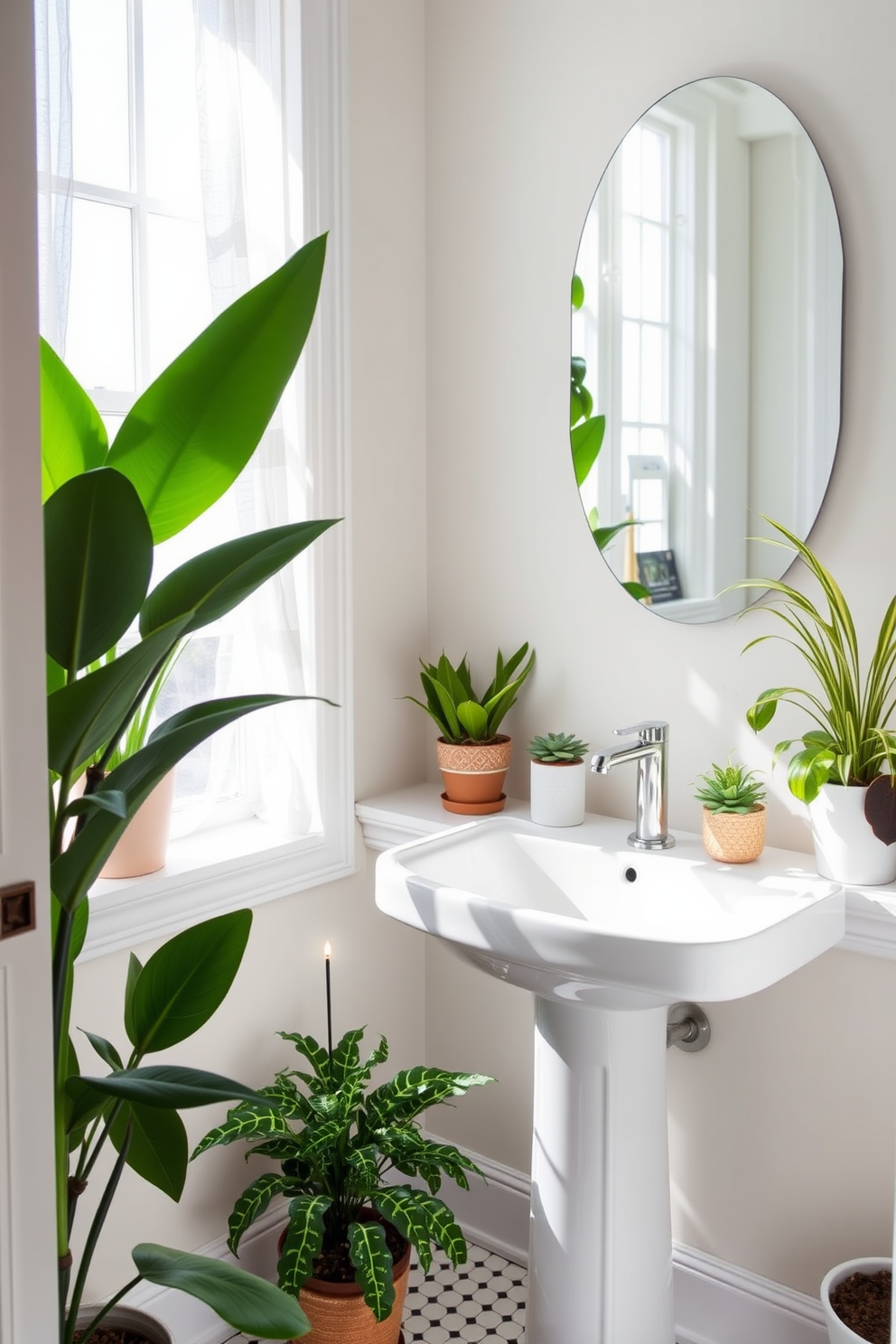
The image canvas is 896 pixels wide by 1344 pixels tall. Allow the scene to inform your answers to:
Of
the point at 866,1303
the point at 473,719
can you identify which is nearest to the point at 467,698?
the point at 473,719

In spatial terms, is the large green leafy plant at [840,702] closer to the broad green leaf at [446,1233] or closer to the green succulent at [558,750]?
the green succulent at [558,750]

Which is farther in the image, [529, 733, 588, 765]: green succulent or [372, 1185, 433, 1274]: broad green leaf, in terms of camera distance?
[529, 733, 588, 765]: green succulent

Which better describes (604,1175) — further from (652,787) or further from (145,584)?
(145,584)

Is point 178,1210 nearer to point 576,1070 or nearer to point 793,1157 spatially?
point 576,1070

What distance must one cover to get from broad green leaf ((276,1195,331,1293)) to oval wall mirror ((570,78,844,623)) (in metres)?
1.04

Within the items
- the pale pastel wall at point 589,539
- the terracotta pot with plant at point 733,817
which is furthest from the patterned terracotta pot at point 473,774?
the terracotta pot with plant at point 733,817

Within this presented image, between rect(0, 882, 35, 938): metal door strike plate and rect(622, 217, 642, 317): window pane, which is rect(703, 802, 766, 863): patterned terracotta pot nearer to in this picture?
rect(622, 217, 642, 317): window pane

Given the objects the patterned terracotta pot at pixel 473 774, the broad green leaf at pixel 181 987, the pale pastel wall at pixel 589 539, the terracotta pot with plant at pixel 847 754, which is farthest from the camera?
the patterned terracotta pot at pixel 473 774

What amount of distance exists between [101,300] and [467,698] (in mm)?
893

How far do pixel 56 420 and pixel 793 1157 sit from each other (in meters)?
1.47

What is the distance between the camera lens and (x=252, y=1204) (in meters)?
1.70

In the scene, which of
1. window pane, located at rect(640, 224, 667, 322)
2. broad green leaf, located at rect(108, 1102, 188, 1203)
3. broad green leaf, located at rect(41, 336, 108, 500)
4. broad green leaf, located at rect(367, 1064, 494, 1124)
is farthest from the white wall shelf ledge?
broad green leaf, located at rect(41, 336, 108, 500)

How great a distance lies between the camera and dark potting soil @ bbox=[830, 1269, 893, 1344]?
1519 millimetres

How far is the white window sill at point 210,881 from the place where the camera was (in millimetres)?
1640
